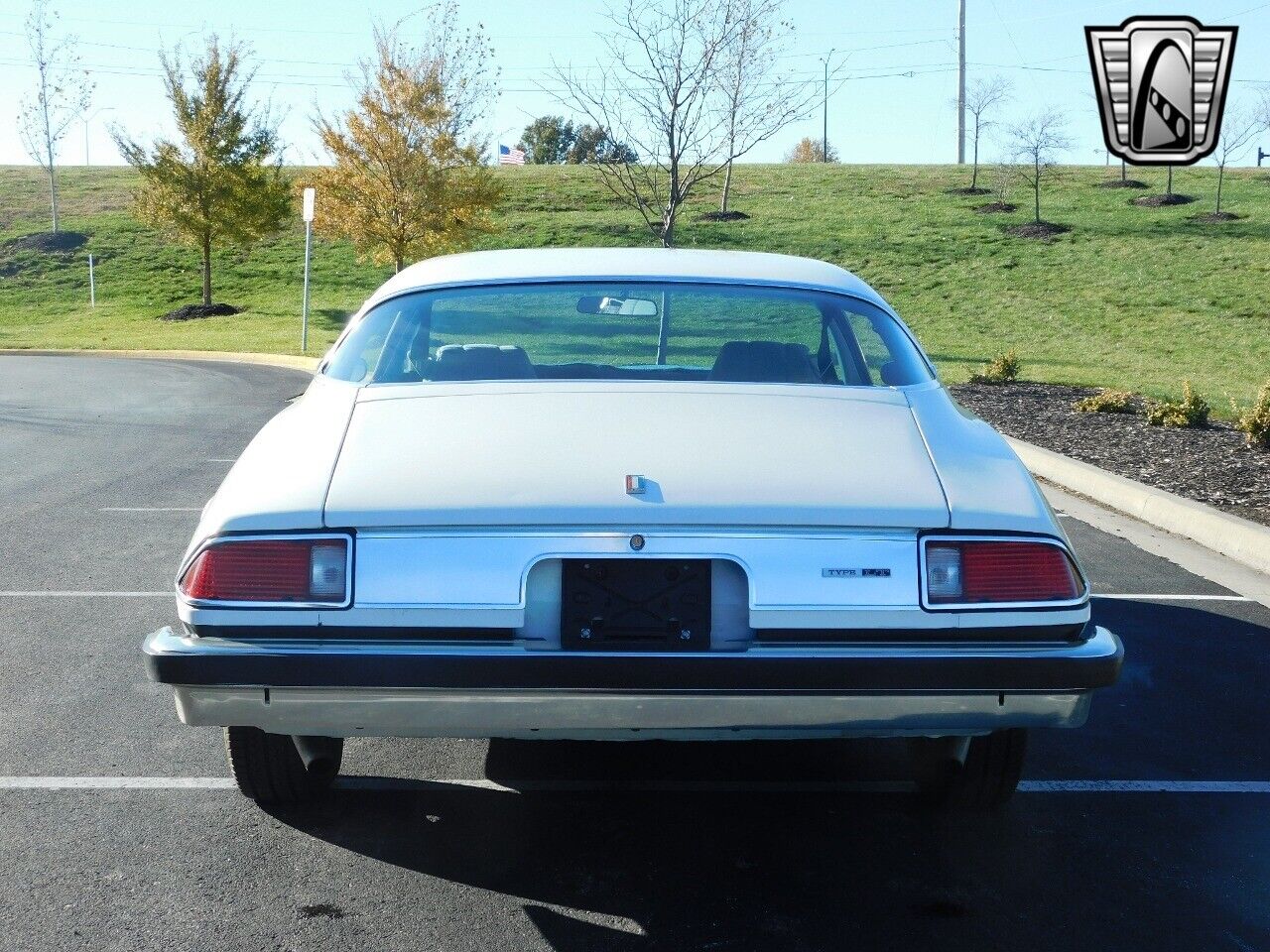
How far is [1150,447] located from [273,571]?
9067 mm

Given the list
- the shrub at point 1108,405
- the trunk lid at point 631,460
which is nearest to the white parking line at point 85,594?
the trunk lid at point 631,460

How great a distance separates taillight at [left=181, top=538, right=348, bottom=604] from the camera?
2.94 metres

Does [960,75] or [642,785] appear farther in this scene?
[960,75]

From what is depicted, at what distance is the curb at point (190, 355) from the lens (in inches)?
914

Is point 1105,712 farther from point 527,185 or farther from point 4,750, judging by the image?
point 527,185

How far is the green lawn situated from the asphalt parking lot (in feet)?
41.4

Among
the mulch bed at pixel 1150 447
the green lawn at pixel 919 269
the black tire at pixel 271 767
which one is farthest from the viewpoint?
the green lawn at pixel 919 269

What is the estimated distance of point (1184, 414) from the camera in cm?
1161

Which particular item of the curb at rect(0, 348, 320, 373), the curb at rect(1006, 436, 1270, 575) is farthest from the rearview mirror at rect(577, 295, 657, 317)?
the curb at rect(0, 348, 320, 373)

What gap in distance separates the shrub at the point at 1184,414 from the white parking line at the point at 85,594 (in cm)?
877

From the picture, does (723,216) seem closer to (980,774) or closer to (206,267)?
(206,267)

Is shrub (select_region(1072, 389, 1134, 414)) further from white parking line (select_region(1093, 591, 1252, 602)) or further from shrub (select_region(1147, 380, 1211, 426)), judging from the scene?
white parking line (select_region(1093, 591, 1252, 602))

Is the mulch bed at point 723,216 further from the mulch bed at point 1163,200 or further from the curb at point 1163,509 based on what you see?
the curb at point 1163,509

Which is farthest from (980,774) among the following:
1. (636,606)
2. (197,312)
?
(197,312)
